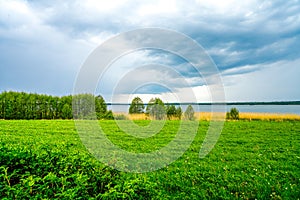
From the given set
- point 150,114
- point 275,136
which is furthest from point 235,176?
point 150,114

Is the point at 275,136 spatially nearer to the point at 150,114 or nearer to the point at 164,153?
the point at 164,153

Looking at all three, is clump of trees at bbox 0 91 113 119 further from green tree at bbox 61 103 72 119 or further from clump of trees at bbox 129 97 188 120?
clump of trees at bbox 129 97 188 120

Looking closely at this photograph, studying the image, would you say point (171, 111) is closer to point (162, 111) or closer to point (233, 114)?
point (162, 111)

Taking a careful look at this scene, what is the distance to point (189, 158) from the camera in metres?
8.25

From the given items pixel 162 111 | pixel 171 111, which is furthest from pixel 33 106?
pixel 162 111

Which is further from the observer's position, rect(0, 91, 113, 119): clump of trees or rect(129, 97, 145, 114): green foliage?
rect(0, 91, 113, 119): clump of trees

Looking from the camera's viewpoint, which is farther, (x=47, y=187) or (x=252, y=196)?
(x=252, y=196)

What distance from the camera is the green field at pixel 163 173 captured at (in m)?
2.76

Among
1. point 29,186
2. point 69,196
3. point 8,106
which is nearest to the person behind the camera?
point 69,196

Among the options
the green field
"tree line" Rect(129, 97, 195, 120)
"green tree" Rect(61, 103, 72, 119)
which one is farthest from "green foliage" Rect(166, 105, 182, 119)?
"green tree" Rect(61, 103, 72, 119)

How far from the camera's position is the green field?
276 cm

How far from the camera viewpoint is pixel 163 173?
6.66 meters

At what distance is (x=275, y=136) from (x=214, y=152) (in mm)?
5020

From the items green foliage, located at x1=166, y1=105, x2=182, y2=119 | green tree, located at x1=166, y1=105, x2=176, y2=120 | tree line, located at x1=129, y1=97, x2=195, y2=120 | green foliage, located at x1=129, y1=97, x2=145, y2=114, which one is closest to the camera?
green foliage, located at x1=129, y1=97, x2=145, y2=114
